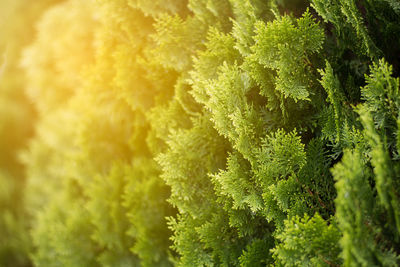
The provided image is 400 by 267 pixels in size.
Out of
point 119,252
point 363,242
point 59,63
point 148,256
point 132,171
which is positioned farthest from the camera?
point 59,63

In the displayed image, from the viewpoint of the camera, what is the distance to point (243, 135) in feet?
9.38

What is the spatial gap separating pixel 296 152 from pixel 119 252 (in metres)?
3.31

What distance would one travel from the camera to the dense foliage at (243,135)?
92.7 inches

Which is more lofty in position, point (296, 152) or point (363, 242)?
point (296, 152)

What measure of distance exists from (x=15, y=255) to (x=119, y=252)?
5793 mm

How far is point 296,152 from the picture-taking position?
264cm

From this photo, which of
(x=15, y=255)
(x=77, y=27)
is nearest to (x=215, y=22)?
(x=77, y=27)

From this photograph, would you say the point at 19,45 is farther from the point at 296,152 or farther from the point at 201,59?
the point at 296,152

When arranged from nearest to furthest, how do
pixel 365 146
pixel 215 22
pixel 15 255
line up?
pixel 365 146, pixel 215 22, pixel 15 255

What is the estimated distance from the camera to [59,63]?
763 cm

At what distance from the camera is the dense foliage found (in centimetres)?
236

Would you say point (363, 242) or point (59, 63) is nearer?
point (363, 242)

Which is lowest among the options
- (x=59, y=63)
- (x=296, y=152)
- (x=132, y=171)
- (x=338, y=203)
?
(x=338, y=203)

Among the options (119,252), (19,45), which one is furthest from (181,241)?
(19,45)
